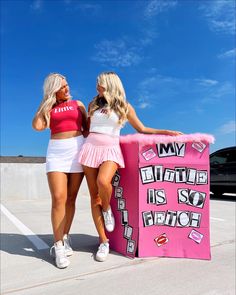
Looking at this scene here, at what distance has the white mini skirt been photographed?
10.7 feet

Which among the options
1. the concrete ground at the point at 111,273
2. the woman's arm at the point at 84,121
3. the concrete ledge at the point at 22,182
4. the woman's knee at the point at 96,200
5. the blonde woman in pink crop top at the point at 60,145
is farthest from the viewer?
the concrete ledge at the point at 22,182

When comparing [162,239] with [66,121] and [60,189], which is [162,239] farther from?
[66,121]

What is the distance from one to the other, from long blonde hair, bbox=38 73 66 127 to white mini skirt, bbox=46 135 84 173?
0.80ft

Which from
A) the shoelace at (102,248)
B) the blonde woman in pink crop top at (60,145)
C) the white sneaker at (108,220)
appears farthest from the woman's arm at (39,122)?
the shoelace at (102,248)

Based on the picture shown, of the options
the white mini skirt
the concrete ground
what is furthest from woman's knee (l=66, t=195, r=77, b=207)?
the concrete ground

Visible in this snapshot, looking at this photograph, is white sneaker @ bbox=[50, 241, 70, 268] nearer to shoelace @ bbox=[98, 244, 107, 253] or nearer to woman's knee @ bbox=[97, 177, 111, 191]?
shoelace @ bbox=[98, 244, 107, 253]

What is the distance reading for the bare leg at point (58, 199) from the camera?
10.6ft

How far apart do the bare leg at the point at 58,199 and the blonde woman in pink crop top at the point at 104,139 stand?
0.26 metres

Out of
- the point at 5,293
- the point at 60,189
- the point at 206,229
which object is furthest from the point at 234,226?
the point at 5,293

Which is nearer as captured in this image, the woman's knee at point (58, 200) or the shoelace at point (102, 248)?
the woman's knee at point (58, 200)

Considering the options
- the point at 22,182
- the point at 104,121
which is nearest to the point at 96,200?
the point at 104,121

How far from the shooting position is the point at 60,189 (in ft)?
10.6

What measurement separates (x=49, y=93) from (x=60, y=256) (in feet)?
5.25

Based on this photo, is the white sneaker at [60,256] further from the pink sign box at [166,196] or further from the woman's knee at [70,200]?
the pink sign box at [166,196]
